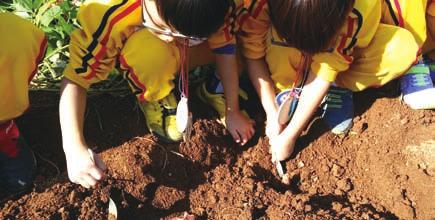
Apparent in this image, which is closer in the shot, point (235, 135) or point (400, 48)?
point (400, 48)

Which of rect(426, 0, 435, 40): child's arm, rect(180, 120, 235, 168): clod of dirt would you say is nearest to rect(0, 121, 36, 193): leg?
rect(180, 120, 235, 168): clod of dirt

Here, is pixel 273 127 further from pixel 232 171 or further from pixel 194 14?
pixel 194 14

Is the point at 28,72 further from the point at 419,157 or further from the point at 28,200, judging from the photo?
the point at 419,157

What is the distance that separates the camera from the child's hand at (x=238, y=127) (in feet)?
6.40

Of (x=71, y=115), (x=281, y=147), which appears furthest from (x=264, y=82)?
(x=71, y=115)

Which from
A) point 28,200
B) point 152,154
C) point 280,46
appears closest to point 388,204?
point 280,46

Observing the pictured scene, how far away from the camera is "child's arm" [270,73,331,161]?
1.83 meters

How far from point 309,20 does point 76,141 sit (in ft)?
2.38

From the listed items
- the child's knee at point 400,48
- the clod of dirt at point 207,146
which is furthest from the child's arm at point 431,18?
the clod of dirt at point 207,146

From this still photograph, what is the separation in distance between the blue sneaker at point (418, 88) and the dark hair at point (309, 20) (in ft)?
2.05

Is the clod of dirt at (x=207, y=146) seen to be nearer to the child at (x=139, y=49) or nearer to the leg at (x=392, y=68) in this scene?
the child at (x=139, y=49)

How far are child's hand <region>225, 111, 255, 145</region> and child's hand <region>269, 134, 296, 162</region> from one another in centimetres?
9

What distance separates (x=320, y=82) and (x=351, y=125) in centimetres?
27

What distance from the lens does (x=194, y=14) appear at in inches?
55.1
